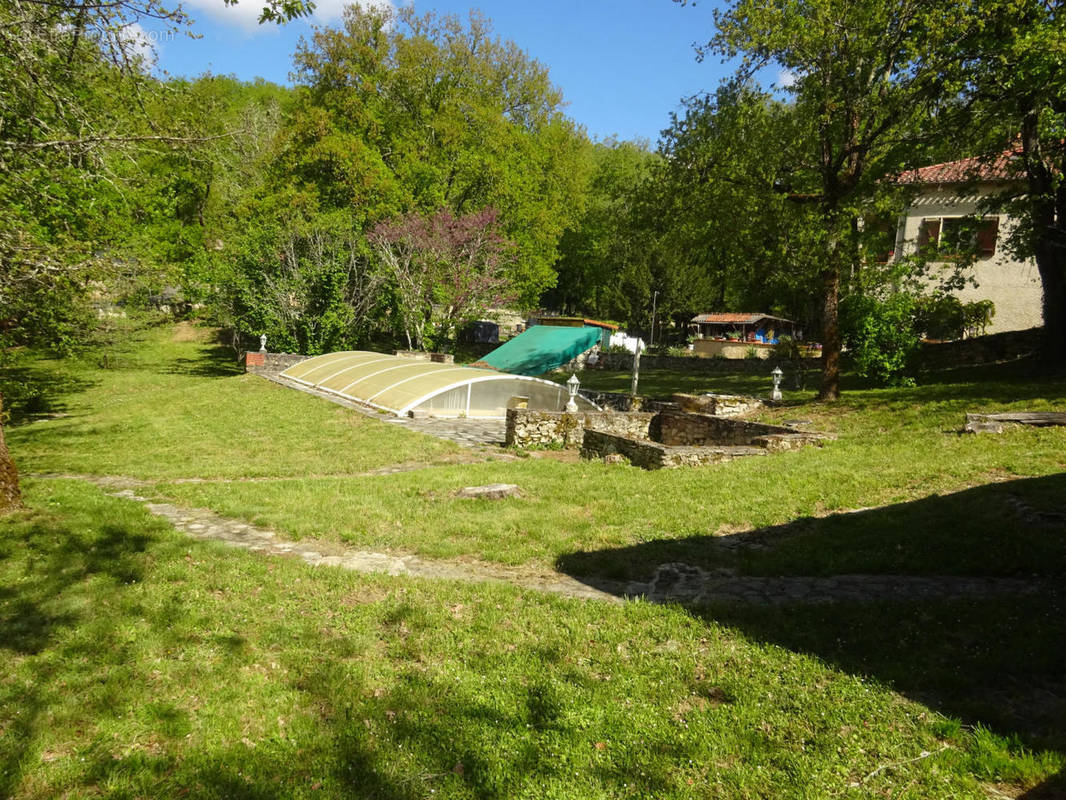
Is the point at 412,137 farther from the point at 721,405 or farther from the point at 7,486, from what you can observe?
the point at 7,486

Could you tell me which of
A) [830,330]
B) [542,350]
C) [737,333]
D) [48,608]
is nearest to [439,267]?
[542,350]

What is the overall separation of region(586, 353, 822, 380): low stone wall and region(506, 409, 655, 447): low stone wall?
48.6 feet

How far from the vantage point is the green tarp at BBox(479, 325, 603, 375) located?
3362cm

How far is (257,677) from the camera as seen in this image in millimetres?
4414

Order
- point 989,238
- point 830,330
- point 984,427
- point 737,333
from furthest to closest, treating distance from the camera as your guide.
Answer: point 737,333, point 989,238, point 830,330, point 984,427

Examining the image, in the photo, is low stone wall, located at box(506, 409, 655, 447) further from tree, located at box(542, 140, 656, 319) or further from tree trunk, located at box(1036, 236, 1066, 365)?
A: tree, located at box(542, 140, 656, 319)

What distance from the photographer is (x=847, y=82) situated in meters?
14.0

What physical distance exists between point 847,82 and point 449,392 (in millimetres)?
13148

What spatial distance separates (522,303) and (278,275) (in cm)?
1695

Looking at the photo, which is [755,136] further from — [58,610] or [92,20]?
[58,610]

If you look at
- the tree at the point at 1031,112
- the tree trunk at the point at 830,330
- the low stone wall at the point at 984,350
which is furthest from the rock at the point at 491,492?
the low stone wall at the point at 984,350

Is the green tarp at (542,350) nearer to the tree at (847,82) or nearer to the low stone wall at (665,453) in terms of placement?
the tree at (847,82)

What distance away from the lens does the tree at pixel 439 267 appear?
30.2 meters

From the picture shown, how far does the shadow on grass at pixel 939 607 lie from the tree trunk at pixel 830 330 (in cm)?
805
